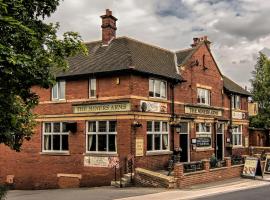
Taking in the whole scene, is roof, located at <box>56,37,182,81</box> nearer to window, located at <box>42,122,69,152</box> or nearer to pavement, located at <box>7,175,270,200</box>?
window, located at <box>42,122,69,152</box>

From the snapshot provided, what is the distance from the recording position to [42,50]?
12156 mm

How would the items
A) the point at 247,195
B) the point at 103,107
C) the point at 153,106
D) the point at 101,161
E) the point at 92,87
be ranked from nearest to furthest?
1. the point at 247,195
2. the point at 101,161
3. the point at 103,107
4. the point at 153,106
5. the point at 92,87

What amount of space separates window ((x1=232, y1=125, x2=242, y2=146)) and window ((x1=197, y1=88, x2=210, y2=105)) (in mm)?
4493

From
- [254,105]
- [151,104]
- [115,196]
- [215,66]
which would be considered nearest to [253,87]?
[254,105]

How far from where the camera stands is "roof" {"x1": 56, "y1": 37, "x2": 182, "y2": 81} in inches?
988

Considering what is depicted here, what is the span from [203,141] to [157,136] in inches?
202

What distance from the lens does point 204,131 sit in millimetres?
30375

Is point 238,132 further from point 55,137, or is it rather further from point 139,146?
point 55,137

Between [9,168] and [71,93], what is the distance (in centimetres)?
735

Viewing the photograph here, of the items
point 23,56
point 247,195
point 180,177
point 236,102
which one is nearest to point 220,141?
point 236,102

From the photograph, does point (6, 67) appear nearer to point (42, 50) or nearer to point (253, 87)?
point (42, 50)

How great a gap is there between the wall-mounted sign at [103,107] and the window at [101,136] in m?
0.72

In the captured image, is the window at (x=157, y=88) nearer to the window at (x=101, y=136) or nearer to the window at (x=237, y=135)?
the window at (x=101, y=136)

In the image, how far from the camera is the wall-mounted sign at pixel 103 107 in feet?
79.8
